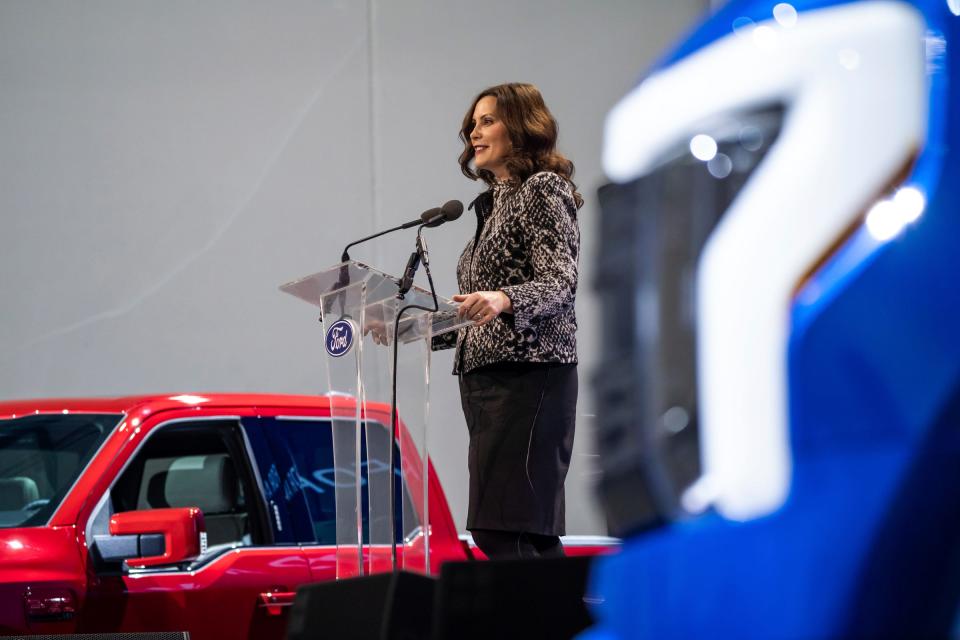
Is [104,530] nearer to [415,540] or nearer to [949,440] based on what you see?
[415,540]

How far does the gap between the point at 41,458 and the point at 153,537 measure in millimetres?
477

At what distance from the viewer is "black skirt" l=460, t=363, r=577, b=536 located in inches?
88.8

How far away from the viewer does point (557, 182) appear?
2.41 metres

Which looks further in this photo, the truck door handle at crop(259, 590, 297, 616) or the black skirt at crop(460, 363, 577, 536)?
the truck door handle at crop(259, 590, 297, 616)

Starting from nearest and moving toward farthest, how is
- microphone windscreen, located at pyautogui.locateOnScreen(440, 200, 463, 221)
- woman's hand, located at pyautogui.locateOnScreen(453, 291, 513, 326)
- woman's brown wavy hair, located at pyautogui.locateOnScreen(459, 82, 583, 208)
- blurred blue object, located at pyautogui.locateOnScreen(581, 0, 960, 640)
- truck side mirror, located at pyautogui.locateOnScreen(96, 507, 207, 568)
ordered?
blurred blue object, located at pyautogui.locateOnScreen(581, 0, 960, 640) < woman's hand, located at pyautogui.locateOnScreen(453, 291, 513, 326) < microphone windscreen, located at pyautogui.locateOnScreen(440, 200, 463, 221) < woman's brown wavy hair, located at pyautogui.locateOnScreen(459, 82, 583, 208) < truck side mirror, located at pyautogui.locateOnScreen(96, 507, 207, 568)

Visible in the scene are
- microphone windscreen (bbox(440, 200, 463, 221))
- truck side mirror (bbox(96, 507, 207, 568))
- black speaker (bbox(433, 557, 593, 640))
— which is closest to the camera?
black speaker (bbox(433, 557, 593, 640))

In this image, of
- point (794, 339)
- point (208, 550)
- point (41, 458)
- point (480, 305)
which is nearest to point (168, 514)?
point (208, 550)

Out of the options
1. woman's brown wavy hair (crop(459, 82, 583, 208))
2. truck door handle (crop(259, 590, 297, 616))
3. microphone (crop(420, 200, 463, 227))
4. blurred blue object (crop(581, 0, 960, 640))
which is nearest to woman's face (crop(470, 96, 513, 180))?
woman's brown wavy hair (crop(459, 82, 583, 208))

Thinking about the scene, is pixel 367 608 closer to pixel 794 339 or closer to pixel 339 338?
pixel 339 338

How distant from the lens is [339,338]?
89.9 inches

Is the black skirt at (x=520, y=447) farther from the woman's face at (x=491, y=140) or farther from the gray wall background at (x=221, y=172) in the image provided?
the gray wall background at (x=221, y=172)

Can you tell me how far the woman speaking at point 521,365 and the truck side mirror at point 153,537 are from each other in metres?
0.84

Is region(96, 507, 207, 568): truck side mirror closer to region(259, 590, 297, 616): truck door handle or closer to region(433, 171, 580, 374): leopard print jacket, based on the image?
region(259, 590, 297, 616): truck door handle

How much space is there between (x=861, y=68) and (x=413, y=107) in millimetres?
5381
